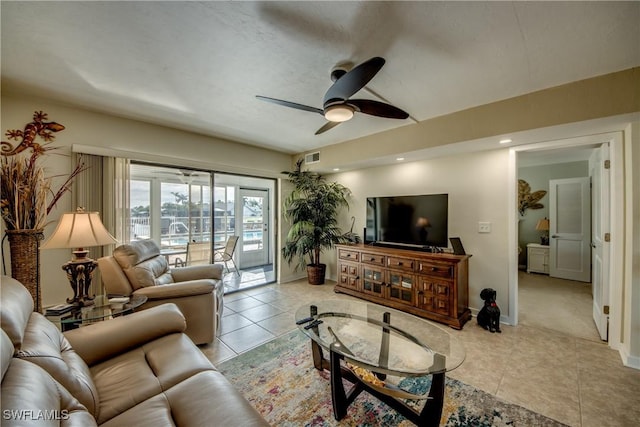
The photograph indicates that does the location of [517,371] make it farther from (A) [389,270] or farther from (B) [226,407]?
(B) [226,407]

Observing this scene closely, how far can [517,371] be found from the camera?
83.5 inches

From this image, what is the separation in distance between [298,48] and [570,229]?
608 cm

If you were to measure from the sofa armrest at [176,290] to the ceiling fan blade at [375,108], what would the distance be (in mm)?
2145

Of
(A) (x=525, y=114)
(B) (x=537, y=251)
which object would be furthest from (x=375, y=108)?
(B) (x=537, y=251)

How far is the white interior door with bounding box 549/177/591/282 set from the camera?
15.3 feet

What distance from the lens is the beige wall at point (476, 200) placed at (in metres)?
3.11

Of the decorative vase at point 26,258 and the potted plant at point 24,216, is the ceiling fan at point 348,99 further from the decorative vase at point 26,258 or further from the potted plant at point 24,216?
the decorative vase at point 26,258

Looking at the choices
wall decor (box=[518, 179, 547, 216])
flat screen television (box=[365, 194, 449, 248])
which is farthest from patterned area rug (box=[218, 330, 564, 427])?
wall decor (box=[518, 179, 547, 216])

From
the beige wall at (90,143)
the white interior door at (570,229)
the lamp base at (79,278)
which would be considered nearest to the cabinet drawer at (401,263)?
the beige wall at (90,143)

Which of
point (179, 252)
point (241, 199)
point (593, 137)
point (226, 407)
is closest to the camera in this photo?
point (226, 407)

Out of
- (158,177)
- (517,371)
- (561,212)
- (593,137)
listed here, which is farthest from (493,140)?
(158,177)

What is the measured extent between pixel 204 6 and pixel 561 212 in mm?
6601

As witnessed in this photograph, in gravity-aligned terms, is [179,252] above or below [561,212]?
below

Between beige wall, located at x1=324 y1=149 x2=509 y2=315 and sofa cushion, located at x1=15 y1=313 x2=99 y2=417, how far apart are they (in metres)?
3.79
